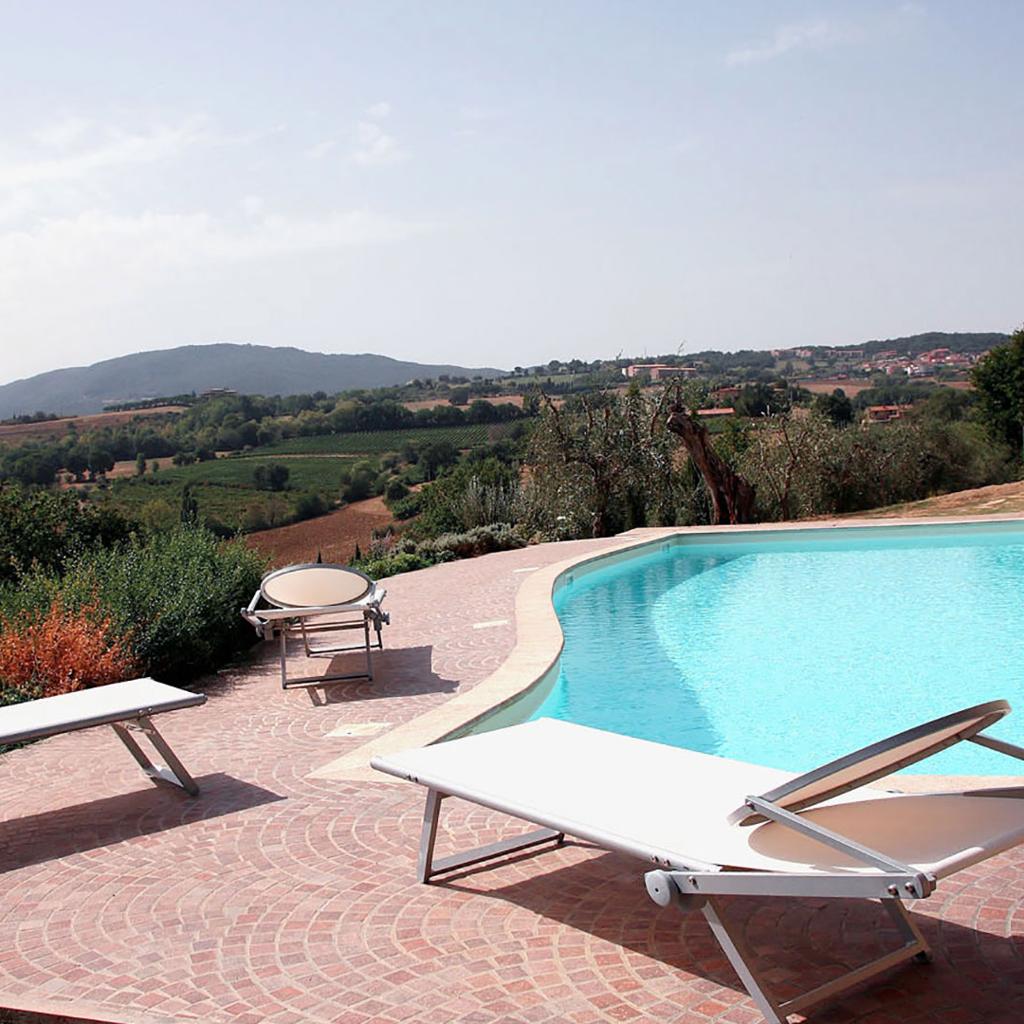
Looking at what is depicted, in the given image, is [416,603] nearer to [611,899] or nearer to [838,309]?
[611,899]

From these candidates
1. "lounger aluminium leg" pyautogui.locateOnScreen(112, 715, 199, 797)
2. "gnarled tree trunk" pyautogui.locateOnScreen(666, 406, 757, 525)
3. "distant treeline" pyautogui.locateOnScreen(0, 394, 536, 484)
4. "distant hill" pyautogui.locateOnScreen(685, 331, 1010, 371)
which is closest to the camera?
"lounger aluminium leg" pyautogui.locateOnScreen(112, 715, 199, 797)

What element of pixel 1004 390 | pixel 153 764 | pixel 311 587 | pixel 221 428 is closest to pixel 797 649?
pixel 311 587

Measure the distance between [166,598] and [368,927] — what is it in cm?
543

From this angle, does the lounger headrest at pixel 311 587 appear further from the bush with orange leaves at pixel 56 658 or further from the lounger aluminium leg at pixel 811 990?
the lounger aluminium leg at pixel 811 990

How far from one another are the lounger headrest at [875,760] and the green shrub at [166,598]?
5.86 metres

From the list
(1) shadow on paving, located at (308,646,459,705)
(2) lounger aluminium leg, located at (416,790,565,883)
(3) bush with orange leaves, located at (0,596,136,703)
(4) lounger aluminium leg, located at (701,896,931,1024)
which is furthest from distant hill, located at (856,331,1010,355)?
(4) lounger aluminium leg, located at (701,896,931,1024)

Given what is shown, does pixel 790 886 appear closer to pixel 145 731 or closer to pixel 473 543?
pixel 145 731

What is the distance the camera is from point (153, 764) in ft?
17.5

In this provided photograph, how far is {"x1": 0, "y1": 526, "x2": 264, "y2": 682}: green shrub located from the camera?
779 cm

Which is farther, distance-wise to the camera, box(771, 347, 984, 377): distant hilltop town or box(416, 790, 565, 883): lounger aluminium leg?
box(771, 347, 984, 377): distant hilltop town

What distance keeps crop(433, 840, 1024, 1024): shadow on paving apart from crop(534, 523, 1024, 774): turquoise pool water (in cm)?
307

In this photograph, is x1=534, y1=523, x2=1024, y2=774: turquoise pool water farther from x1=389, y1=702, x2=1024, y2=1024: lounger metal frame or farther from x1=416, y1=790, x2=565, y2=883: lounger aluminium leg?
x1=389, y1=702, x2=1024, y2=1024: lounger metal frame

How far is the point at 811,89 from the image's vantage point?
1412 centimetres

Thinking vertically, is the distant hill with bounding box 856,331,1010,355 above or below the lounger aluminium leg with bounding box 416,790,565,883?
above
